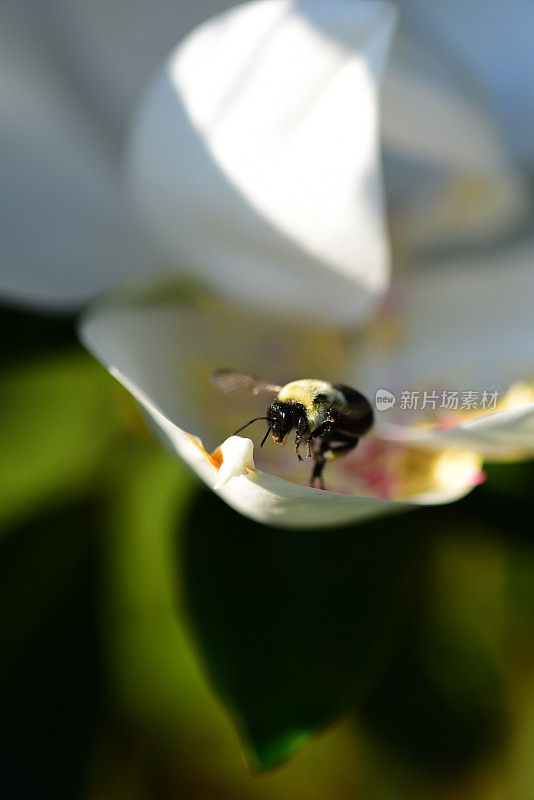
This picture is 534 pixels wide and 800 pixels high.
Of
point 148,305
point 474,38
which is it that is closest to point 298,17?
point 474,38

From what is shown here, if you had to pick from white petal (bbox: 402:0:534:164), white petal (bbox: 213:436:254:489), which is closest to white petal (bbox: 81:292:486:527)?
white petal (bbox: 213:436:254:489)

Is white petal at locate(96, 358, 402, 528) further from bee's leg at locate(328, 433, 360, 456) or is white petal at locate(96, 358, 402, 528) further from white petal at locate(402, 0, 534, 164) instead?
white petal at locate(402, 0, 534, 164)

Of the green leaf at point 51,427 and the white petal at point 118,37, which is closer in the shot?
the white petal at point 118,37

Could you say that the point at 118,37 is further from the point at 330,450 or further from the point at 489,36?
the point at 330,450

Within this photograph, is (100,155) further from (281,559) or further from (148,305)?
(281,559)

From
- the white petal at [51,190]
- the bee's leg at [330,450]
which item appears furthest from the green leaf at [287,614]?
the white petal at [51,190]

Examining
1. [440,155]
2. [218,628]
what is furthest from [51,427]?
[440,155]

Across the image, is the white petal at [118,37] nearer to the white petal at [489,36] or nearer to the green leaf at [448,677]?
the white petal at [489,36]
